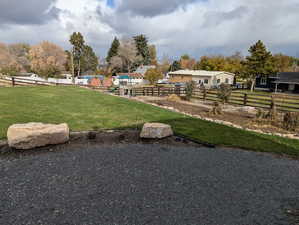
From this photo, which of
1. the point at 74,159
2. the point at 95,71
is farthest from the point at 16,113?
the point at 95,71

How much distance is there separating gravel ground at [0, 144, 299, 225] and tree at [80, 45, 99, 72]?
196ft

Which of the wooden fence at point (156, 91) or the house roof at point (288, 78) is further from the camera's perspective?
the house roof at point (288, 78)

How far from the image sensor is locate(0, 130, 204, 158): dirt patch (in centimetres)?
485

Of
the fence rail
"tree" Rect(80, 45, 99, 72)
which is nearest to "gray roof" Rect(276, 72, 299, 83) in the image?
the fence rail

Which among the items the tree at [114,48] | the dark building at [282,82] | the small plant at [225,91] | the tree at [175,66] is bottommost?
the small plant at [225,91]

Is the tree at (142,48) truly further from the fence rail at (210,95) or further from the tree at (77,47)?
the fence rail at (210,95)

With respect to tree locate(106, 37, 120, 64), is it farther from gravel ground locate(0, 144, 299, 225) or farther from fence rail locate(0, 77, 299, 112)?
gravel ground locate(0, 144, 299, 225)

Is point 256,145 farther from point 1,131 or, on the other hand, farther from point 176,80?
point 176,80

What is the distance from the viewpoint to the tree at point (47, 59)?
4667 cm

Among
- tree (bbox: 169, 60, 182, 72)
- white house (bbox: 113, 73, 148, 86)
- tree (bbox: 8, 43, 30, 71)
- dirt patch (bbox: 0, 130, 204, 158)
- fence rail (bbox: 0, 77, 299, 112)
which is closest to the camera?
dirt patch (bbox: 0, 130, 204, 158)

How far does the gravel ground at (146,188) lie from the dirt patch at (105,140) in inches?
10.6

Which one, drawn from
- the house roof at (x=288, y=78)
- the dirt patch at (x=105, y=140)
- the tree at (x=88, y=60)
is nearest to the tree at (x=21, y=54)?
the tree at (x=88, y=60)

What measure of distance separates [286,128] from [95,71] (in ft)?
205

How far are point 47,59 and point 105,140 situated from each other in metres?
52.8
